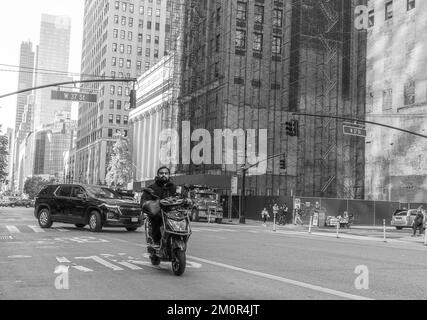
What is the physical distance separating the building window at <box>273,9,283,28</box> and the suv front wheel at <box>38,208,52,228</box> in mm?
46581

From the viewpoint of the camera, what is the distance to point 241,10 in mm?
58469

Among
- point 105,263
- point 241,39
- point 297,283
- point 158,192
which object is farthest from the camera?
point 241,39

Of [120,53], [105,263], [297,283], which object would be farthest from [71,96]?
[120,53]

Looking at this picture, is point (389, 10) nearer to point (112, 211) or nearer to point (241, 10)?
point (241, 10)

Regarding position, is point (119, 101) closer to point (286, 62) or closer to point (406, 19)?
point (286, 62)

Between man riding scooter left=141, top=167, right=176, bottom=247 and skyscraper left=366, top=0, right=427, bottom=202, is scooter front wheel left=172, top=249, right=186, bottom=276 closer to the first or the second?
man riding scooter left=141, top=167, right=176, bottom=247

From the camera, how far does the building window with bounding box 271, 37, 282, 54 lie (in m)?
60.4

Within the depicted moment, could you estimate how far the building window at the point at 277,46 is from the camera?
6038cm

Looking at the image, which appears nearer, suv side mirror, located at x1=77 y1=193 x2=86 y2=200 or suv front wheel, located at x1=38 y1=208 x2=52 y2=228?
suv side mirror, located at x1=77 y1=193 x2=86 y2=200

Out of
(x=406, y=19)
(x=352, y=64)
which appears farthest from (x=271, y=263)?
(x=352, y=64)

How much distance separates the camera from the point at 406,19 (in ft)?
173

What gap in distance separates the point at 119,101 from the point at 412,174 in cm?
8627

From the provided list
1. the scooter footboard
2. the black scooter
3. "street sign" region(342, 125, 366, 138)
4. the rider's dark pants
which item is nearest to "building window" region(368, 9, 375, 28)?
"street sign" region(342, 125, 366, 138)

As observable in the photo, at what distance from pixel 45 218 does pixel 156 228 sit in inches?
476
